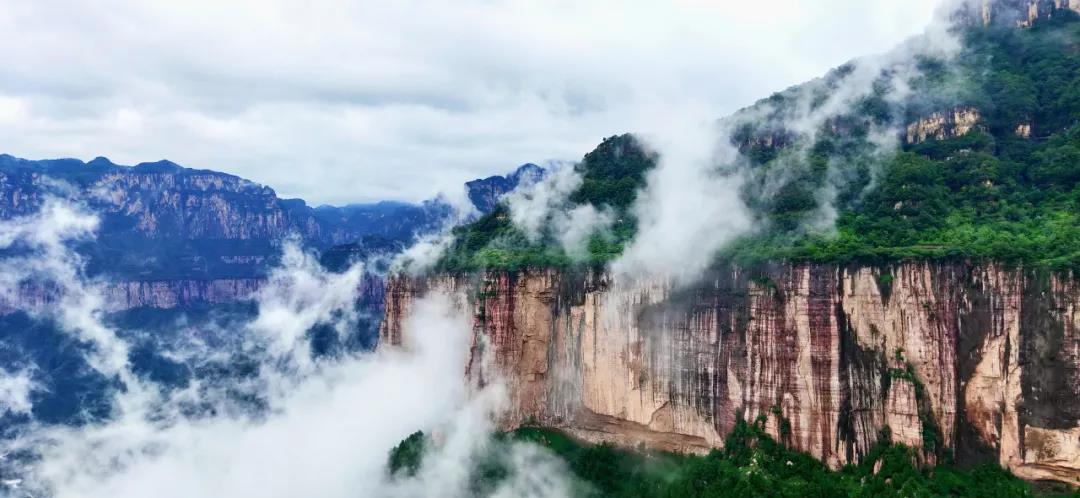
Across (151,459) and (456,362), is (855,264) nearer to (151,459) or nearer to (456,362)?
(456,362)

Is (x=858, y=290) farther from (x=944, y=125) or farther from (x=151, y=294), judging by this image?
(x=151, y=294)

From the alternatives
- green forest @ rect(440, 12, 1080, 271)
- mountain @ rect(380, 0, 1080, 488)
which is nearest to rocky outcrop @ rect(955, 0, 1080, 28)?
mountain @ rect(380, 0, 1080, 488)

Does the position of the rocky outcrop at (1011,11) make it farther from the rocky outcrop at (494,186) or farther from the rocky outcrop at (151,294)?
the rocky outcrop at (151,294)

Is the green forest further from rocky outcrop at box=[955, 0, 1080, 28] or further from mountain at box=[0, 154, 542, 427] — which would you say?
mountain at box=[0, 154, 542, 427]

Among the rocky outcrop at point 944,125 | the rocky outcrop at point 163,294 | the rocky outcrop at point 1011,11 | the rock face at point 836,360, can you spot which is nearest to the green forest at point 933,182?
the rocky outcrop at point 944,125

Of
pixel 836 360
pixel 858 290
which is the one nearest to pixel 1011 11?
pixel 858 290

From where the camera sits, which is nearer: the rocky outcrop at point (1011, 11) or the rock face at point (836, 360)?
the rock face at point (836, 360)
